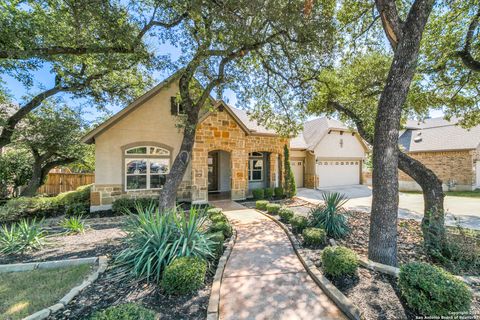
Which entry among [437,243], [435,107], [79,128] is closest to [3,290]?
[437,243]

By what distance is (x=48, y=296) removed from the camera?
361 cm

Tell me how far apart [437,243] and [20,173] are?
67.7ft

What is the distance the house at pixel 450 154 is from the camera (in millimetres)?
16875

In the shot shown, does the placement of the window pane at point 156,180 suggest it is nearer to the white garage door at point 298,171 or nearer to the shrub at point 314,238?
the shrub at point 314,238

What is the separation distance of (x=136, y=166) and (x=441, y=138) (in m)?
25.2

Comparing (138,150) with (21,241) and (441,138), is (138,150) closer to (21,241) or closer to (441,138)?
(21,241)

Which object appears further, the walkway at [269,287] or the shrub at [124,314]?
the walkway at [269,287]

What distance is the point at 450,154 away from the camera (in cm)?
1792

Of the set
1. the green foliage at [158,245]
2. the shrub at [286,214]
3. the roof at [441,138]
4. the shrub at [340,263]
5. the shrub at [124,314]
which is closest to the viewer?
the shrub at [124,314]

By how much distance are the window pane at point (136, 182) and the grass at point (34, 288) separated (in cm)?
628

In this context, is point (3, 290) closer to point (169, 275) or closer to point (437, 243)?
point (169, 275)

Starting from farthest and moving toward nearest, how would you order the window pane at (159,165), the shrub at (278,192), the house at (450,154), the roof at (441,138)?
the roof at (441,138)
the house at (450,154)
the shrub at (278,192)
the window pane at (159,165)

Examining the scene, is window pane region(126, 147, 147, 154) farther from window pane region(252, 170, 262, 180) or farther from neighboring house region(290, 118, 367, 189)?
neighboring house region(290, 118, 367, 189)

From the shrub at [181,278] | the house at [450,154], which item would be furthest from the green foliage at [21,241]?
the house at [450,154]
